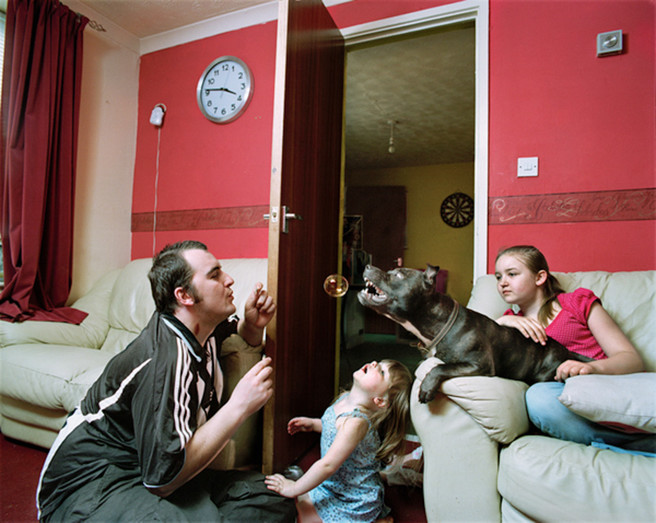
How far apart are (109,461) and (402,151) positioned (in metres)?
Answer: 4.97

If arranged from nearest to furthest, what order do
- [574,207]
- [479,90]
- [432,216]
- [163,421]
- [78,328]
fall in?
[163,421]
[574,207]
[479,90]
[78,328]
[432,216]

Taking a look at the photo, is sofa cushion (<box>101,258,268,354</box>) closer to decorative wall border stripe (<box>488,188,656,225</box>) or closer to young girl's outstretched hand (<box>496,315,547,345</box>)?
young girl's outstretched hand (<box>496,315,547,345</box>)

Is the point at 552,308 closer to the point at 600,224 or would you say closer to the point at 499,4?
the point at 600,224

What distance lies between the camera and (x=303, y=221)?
5.92ft

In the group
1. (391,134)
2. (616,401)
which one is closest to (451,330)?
(616,401)

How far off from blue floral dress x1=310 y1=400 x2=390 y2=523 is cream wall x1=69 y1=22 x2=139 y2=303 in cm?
249

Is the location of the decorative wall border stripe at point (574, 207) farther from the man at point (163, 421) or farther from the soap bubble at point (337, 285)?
the man at point (163, 421)

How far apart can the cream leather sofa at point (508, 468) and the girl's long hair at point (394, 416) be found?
0.51 feet

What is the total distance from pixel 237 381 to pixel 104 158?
8.42ft

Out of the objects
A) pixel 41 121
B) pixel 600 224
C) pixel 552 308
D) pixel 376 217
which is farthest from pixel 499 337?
pixel 376 217

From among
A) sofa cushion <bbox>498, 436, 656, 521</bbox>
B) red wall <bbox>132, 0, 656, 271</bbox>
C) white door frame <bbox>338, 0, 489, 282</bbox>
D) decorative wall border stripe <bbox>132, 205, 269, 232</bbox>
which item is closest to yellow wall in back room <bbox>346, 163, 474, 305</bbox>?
decorative wall border stripe <bbox>132, 205, 269, 232</bbox>

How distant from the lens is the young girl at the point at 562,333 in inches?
41.8

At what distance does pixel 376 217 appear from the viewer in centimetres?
542

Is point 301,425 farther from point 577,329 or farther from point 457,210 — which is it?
point 457,210
